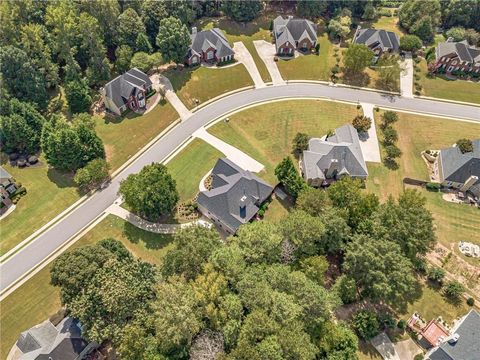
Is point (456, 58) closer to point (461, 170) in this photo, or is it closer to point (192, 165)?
point (461, 170)

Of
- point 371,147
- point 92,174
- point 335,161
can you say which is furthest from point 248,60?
point 92,174

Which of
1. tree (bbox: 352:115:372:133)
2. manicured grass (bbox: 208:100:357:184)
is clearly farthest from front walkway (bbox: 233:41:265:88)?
tree (bbox: 352:115:372:133)

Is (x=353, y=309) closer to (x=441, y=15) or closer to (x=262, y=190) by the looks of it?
(x=262, y=190)

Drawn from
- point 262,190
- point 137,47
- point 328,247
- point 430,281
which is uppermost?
point 137,47

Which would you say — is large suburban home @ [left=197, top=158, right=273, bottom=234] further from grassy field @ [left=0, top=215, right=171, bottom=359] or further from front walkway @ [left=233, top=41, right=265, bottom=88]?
front walkway @ [left=233, top=41, right=265, bottom=88]

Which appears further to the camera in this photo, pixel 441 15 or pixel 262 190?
pixel 441 15

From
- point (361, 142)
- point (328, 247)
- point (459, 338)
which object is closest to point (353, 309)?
point (328, 247)
